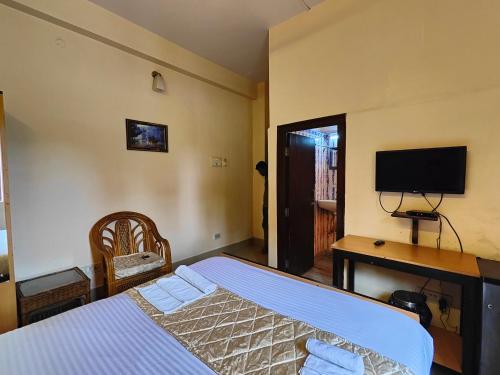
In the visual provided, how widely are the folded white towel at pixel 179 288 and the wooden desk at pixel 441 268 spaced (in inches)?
49.6

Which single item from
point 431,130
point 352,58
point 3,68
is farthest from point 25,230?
point 431,130

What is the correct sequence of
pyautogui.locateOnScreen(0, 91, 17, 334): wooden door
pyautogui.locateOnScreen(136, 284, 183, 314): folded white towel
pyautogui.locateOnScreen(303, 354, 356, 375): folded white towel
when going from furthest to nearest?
1. pyautogui.locateOnScreen(0, 91, 17, 334): wooden door
2. pyautogui.locateOnScreen(136, 284, 183, 314): folded white towel
3. pyautogui.locateOnScreen(303, 354, 356, 375): folded white towel

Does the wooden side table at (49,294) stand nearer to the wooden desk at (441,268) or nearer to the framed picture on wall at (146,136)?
the framed picture on wall at (146,136)

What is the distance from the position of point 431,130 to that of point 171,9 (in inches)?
112

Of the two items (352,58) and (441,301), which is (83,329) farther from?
(352,58)

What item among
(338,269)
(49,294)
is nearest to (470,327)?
(338,269)

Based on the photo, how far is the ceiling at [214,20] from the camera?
2488 mm

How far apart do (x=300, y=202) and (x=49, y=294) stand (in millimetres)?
2763

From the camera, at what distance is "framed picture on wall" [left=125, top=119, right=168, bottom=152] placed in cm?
290

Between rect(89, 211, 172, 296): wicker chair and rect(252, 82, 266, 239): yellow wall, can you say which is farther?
rect(252, 82, 266, 239): yellow wall

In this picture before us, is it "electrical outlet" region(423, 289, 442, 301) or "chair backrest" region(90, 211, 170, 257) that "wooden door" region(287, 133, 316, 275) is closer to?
"electrical outlet" region(423, 289, 442, 301)

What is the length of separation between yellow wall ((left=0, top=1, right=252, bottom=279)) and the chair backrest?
123 millimetres

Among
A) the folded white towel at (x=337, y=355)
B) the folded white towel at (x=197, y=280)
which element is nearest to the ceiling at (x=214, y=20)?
the folded white towel at (x=197, y=280)

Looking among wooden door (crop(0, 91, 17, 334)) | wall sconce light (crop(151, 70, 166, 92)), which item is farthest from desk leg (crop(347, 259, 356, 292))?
wall sconce light (crop(151, 70, 166, 92))
